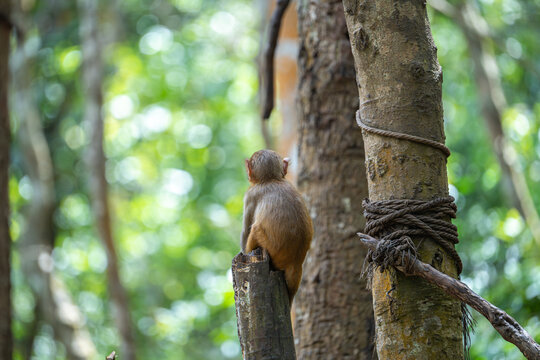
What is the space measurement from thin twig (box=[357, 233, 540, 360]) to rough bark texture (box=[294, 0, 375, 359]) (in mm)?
1892

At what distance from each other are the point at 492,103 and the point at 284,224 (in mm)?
6603

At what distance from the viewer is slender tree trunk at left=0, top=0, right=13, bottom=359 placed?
5574mm

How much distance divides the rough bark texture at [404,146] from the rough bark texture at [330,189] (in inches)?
67.1

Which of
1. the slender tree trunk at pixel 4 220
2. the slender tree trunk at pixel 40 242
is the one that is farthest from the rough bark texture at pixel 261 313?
the slender tree trunk at pixel 40 242

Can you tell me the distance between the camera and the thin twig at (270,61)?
436cm

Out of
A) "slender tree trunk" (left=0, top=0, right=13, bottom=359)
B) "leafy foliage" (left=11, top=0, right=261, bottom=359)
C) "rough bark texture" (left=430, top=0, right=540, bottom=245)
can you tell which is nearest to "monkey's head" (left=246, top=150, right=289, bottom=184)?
"slender tree trunk" (left=0, top=0, right=13, bottom=359)

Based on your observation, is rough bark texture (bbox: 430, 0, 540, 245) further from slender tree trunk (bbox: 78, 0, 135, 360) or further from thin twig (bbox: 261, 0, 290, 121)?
slender tree trunk (bbox: 78, 0, 135, 360)

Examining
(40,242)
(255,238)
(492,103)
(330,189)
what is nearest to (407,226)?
(255,238)

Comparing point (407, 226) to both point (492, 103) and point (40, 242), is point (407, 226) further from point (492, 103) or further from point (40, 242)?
point (40, 242)

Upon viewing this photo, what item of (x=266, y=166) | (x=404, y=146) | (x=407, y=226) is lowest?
(x=407, y=226)

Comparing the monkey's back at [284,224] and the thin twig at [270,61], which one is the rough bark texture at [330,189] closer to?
the thin twig at [270,61]

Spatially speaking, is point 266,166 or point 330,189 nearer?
point 266,166

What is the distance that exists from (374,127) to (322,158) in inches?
75.6

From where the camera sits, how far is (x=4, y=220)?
224 inches
